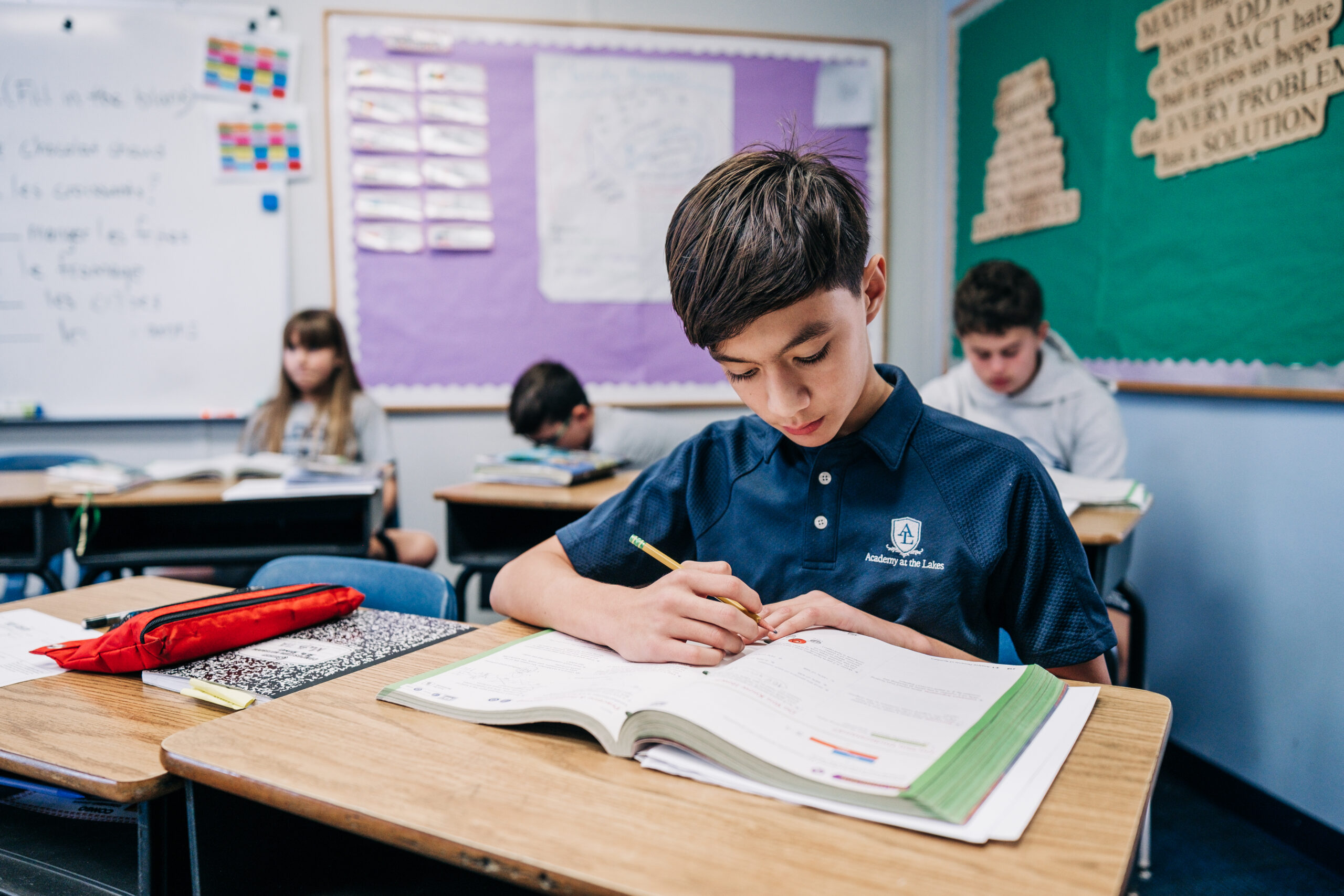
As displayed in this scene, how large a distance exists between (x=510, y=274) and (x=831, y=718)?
114 inches

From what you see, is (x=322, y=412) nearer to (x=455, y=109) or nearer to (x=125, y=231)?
(x=125, y=231)

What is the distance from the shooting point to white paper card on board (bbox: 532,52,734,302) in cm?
326

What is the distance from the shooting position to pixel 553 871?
1.59 feet

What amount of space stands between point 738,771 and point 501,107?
10.2 feet

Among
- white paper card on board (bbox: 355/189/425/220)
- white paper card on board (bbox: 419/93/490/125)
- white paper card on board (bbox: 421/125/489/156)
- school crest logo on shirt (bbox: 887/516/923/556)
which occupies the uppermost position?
white paper card on board (bbox: 419/93/490/125)

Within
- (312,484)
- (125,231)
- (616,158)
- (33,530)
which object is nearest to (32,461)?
(33,530)

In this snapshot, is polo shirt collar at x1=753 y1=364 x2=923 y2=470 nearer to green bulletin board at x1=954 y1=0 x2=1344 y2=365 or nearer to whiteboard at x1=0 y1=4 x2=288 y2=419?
green bulletin board at x1=954 y1=0 x2=1344 y2=365

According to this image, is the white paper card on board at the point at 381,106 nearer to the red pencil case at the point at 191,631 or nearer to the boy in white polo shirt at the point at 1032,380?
the boy in white polo shirt at the point at 1032,380

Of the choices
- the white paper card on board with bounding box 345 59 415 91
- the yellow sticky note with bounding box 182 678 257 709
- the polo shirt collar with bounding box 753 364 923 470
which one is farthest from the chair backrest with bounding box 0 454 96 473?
the polo shirt collar with bounding box 753 364 923 470

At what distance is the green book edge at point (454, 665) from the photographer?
0.75 m

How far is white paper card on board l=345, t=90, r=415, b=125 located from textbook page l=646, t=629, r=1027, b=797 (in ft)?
9.85

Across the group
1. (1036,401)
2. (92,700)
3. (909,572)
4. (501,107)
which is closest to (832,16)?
(501,107)

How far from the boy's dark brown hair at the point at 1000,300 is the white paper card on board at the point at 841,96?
1.45 m

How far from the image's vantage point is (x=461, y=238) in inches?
127
